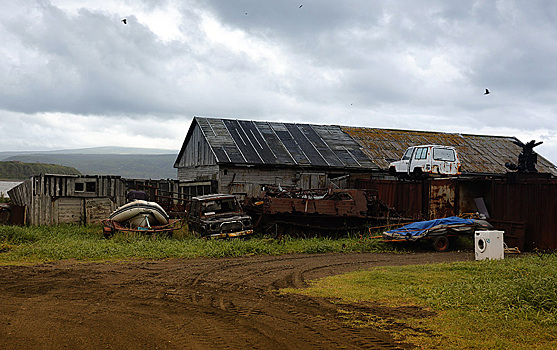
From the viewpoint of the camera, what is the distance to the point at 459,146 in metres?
33.2

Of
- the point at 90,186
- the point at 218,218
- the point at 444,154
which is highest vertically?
the point at 444,154

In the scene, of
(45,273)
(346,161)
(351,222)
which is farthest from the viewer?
(346,161)

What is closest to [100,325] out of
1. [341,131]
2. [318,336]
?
[318,336]

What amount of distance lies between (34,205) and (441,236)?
15861mm

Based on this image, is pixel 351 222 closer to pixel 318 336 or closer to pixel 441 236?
pixel 441 236

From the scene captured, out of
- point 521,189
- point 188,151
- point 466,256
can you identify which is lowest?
point 466,256

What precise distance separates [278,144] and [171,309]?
1986cm

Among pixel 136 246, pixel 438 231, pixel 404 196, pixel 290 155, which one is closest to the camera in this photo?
pixel 136 246

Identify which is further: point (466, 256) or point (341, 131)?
point (341, 131)

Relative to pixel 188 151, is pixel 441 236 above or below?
below

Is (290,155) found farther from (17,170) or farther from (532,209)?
(17,170)

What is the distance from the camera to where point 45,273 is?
11203 millimetres

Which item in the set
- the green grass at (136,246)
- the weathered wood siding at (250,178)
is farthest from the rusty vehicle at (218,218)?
the weathered wood siding at (250,178)

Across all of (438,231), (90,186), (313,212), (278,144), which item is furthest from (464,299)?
(278,144)
